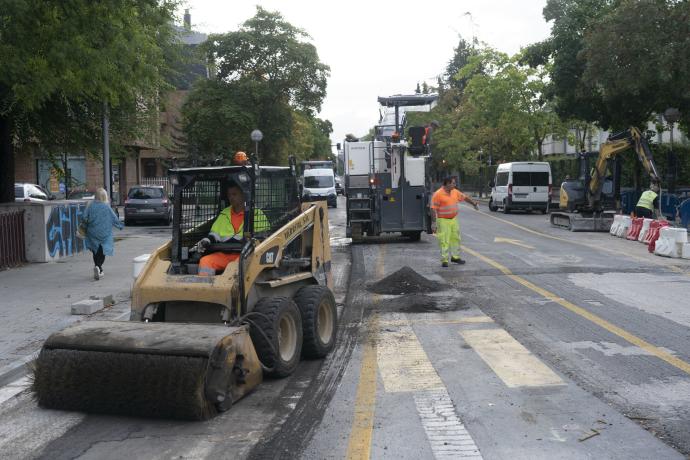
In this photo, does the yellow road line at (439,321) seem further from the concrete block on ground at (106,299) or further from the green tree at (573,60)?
the green tree at (573,60)

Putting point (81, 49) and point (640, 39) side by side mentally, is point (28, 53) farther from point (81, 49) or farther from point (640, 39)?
point (640, 39)

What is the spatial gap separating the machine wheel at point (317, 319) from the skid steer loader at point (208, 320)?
1cm

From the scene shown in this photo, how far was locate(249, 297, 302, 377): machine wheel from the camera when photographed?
252 inches

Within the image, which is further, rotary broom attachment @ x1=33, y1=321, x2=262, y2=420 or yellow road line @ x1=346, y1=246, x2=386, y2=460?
rotary broom attachment @ x1=33, y1=321, x2=262, y2=420

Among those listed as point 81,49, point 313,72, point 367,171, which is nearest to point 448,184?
point 367,171

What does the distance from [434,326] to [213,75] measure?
4617cm

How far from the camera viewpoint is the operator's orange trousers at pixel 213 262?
7.00 m

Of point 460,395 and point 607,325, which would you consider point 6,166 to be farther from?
point 460,395

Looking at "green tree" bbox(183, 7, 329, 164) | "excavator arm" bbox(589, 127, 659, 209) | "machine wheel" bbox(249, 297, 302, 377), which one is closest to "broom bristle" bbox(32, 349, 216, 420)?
"machine wheel" bbox(249, 297, 302, 377)

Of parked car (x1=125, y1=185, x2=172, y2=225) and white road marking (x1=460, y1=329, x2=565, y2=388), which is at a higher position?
parked car (x1=125, y1=185, x2=172, y2=225)

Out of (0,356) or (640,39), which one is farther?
(640,39)

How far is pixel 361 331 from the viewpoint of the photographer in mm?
8828

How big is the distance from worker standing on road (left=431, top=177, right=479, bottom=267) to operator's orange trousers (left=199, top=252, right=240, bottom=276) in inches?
310

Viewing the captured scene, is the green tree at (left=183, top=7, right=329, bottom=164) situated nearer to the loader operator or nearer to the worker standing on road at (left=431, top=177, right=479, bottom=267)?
the worker standing on road at (left=431, top=177, right=479, bottom=267)
